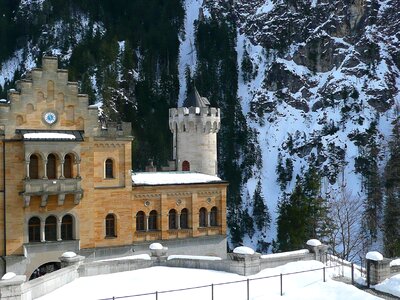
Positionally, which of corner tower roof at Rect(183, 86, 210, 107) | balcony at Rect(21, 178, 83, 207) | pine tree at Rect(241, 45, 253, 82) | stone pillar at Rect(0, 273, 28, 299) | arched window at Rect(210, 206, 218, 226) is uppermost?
pine tree at Rect(241, 45, 253, 82)

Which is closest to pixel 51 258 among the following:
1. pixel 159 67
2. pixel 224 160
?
pixel 224 160

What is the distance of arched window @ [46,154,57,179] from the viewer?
31312 millimetres

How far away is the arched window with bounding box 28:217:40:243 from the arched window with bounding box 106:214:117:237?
4.40m

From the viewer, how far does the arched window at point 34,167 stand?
30862 millimetres

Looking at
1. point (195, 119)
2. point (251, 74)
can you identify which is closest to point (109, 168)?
point (195, 119)

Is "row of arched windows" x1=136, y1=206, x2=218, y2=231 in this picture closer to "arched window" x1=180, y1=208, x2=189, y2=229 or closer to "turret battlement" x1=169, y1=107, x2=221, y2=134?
"arched window" x1=180, y1=208, x2=189, y2=229

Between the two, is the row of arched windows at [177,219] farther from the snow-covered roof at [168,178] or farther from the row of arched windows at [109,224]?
the snow-covered roof at [168,178]

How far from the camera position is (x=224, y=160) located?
102 metres

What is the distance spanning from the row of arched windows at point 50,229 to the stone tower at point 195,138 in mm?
12691

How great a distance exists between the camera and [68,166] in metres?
31.9

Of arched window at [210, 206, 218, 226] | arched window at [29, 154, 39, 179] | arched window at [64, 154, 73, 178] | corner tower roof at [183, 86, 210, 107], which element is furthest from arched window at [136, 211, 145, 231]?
corner tower roof at [183, 86, 210, 107]

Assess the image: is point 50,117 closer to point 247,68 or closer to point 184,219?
point 184,219

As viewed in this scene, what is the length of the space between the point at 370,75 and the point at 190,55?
40.3 m

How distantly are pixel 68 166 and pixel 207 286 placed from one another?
1622 centimetres
